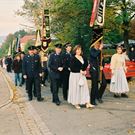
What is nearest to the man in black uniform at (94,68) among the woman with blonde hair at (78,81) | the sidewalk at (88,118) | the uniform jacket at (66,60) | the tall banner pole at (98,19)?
the sidewalk at (88,118)

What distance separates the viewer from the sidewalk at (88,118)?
10.0m

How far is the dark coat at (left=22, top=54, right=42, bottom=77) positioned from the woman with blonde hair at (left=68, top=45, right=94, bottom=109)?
2.62 metres

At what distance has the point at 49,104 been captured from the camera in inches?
582

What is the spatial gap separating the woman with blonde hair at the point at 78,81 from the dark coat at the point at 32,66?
2.62 m

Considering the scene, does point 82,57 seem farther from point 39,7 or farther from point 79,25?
point 39,7

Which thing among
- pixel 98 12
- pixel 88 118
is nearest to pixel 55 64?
pixel 98 12

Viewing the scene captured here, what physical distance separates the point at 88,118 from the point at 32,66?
4.62m

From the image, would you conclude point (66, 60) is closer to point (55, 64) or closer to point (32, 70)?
point (55, 64)

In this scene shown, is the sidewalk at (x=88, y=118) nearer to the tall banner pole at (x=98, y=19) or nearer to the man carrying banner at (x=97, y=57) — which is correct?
the man carrying banner at (x=97, y=57)

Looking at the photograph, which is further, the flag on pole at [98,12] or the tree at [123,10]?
the tree at [123,10]

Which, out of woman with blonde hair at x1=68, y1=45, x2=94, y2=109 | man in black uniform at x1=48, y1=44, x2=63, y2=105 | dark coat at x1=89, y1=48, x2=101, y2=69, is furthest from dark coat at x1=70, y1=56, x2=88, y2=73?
man in black uniform at x1=48, y1=44, x2=63, y2=105

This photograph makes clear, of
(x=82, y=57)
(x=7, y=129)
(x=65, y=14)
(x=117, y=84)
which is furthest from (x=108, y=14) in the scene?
(x=7, y=129)

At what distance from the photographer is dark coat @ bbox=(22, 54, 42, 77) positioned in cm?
1579

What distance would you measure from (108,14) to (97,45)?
17697 mm
